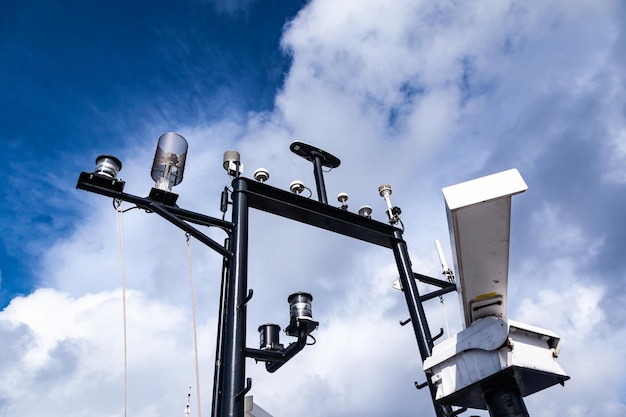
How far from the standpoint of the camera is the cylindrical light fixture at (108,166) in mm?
4720

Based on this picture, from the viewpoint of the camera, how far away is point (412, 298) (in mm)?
6340

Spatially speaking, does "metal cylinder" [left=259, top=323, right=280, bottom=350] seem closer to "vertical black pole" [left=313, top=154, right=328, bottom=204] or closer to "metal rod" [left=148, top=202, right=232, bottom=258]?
"metal rod" [left=148, top=202, right=232, bottom=258]

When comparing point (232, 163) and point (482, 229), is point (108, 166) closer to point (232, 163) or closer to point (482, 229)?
point (232, 163)

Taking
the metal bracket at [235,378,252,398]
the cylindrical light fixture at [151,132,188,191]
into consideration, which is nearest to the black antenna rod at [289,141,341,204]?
the cylindrical light fixture at [151,132,188,191]

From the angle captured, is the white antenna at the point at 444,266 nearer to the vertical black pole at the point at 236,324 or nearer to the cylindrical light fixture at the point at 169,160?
the vertical black pole at the point at 236,324

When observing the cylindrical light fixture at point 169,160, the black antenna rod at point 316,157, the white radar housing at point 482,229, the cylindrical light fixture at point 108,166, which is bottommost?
the white radar housing at point 482,229

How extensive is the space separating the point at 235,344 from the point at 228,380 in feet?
1.08

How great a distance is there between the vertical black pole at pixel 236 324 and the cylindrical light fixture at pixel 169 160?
89 cm

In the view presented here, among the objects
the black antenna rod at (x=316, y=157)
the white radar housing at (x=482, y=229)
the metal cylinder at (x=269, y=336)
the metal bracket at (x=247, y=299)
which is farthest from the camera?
the black antenna rod at (x=316, y=157)

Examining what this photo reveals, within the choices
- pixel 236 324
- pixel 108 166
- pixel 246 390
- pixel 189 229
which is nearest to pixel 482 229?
pixel 246 390

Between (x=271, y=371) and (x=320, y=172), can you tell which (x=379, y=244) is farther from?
(x=271, y=371)

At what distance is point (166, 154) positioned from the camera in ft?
17.8

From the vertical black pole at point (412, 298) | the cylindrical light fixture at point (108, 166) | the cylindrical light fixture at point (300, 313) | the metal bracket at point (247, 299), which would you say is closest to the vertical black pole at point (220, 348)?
the metal bracket at point (247, 299)

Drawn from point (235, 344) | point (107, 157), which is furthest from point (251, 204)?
point (235, 344)
